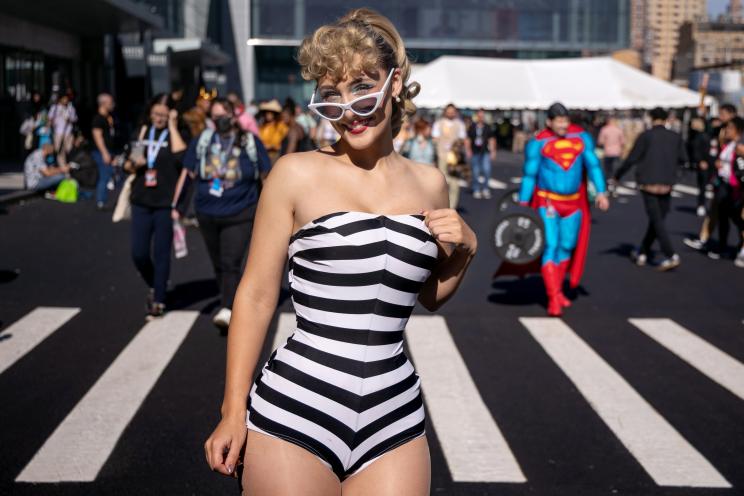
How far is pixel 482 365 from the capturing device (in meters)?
7.76

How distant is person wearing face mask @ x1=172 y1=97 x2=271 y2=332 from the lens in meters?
8.41

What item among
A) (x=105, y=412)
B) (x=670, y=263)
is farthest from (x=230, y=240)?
(x=670, y=263)

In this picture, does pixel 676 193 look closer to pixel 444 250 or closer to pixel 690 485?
pixel 690 485

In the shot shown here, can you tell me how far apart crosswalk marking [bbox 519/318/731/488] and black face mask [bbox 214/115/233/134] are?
3075 millimetres

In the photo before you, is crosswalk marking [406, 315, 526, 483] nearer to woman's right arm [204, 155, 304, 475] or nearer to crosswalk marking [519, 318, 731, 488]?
crosswalk marking [519, 318, 731, 488]

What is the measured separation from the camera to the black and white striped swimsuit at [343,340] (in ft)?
8.46

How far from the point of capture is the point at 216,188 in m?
8.41

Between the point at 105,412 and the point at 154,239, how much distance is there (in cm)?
290

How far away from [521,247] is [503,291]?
1.57 meters

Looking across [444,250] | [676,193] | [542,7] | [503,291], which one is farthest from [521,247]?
[542,7]

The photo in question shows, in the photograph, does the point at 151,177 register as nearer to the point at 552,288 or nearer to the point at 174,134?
the point at 174,134

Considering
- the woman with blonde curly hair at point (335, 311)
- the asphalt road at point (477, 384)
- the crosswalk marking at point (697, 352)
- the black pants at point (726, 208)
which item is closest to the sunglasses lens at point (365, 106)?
the woman with blonde curly hair at point (335, 311)

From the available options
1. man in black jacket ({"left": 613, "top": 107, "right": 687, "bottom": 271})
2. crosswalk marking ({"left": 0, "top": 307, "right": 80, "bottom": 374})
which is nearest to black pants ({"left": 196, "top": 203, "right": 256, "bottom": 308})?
crosswalk marking ({"left": 0, "top": 307, "right": 80, "bottom": 374})

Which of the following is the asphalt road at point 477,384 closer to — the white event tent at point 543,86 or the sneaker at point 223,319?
the sneaker at point 223,319
